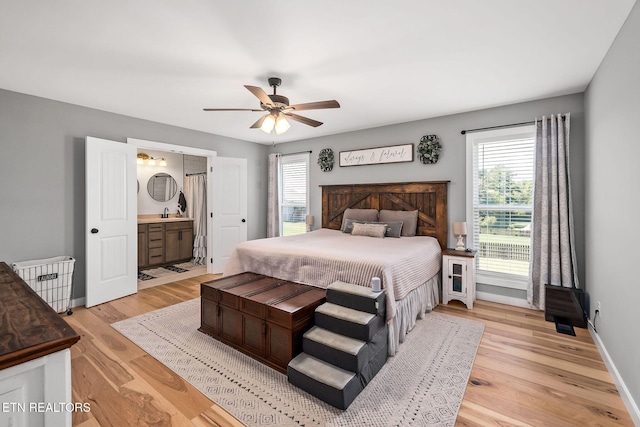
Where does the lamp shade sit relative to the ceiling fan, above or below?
below

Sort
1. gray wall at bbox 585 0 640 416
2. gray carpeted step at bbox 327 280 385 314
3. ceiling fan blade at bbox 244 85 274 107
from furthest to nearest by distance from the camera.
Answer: ceiling fan blade at bbox 244 85 274 107
gray carpeted step at bbox 327 280 385 314
gray wall at bbox 585 0 640 416

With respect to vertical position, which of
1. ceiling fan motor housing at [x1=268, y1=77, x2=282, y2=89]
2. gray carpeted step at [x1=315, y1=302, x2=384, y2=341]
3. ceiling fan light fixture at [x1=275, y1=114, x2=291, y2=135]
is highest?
ceiling fan motor housing at [x1=268, y1=77, x2=282, y2=89]

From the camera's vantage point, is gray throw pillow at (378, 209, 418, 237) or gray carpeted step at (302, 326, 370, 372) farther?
gray throw pillow at (378, 209, 418, 237)

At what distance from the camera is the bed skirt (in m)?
2.61

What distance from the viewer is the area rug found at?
1850 mm

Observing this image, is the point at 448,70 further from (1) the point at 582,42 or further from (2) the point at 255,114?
(2) the point at 255,114

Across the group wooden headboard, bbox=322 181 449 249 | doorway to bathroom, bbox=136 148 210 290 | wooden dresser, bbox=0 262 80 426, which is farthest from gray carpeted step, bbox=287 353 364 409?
doorway to bathroom, bbox=136 148 210 290

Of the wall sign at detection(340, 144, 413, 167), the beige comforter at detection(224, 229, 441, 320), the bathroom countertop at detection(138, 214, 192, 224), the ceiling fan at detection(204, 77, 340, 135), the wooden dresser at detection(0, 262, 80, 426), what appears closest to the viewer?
the wooden dresser at detection(0, 262, 80, 426)

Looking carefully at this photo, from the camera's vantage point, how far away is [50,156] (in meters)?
3.55

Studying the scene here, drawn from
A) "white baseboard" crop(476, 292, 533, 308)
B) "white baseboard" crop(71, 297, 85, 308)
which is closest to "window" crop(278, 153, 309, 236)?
"white baseboard" crop(476, 292, 533, 308)

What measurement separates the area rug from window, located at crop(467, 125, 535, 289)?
107 centimetres

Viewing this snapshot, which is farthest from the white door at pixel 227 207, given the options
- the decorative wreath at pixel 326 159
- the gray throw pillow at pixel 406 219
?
the gray throw pillow at pixel 406 219

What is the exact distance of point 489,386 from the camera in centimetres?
214

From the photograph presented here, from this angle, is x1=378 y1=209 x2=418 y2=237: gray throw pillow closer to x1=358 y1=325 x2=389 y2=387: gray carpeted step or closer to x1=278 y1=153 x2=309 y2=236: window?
x1=278 y1=153 x2=309 y2=236: window
